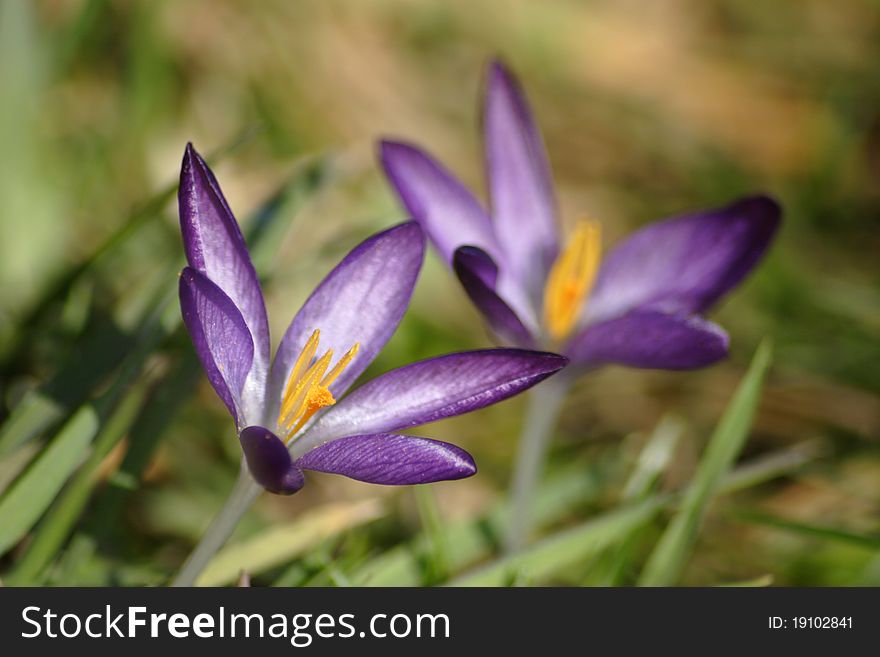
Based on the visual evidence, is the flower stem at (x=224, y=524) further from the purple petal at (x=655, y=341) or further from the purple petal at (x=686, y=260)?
the purple petal at (x=686, y=260)

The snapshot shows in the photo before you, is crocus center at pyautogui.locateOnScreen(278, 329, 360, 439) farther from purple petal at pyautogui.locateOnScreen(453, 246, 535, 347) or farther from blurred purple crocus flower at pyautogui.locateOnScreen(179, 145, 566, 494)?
purple petal at pyautogui.locateOnScreen(453, 246, 535, 347)

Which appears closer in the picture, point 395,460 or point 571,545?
point 395,460

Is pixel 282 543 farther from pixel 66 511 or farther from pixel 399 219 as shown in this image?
pixel 399 219

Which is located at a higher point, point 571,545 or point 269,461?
point 269,461

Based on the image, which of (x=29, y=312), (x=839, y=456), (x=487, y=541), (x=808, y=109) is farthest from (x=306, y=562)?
(x=808, y=109)

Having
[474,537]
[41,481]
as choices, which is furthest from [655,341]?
[41,481]
